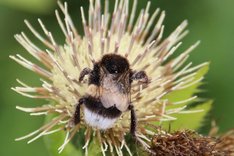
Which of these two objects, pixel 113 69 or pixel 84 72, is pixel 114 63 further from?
pixel 84 72

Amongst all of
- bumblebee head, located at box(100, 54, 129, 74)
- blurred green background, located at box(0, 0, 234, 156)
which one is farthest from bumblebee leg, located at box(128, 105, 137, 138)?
blurred green background, located at box(0, 0, 234, 156)

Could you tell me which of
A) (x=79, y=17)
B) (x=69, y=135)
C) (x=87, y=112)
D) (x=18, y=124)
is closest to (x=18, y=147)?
(x=18, y=124)

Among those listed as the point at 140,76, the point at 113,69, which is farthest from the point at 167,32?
the point at 113,69

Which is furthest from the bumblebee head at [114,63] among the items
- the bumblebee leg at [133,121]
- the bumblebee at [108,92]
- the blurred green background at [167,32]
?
the blurred green background at [167,32]

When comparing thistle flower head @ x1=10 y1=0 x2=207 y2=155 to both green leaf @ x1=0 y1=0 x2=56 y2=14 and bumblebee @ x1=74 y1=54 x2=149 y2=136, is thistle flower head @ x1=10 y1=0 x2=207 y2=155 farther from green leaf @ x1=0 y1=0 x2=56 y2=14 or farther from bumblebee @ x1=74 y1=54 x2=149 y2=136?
green leaf @ x1=0 y1=0 x2=56 y2=14

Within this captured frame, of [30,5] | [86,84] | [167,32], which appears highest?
[30,5]

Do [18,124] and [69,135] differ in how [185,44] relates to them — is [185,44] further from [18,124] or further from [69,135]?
[69,135]
